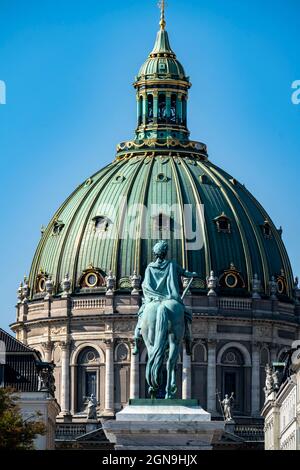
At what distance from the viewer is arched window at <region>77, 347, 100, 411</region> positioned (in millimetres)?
178000

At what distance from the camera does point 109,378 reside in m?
177

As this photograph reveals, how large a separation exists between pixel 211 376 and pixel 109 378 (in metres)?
7.51

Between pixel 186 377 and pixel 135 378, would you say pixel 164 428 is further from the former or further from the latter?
pixel 186 377

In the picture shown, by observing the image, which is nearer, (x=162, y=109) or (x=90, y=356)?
(x=90, y=356)

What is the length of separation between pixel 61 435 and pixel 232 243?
22910 millimetres

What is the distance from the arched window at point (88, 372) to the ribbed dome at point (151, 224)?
560 cm

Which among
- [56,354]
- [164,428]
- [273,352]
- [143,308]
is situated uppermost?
[273,352]

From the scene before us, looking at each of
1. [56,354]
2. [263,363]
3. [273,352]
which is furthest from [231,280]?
[56,354]

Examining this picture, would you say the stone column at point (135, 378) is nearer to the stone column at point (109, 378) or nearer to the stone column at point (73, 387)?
the stone column at point (109, 378)

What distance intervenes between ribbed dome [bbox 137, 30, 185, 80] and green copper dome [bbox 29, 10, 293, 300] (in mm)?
812

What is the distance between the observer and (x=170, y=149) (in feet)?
608

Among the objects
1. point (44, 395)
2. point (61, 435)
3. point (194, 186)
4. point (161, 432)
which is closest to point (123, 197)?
point (194, 186)

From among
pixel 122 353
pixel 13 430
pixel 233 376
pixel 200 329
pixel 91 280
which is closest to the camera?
pixel 13 430

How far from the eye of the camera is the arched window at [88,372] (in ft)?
584
